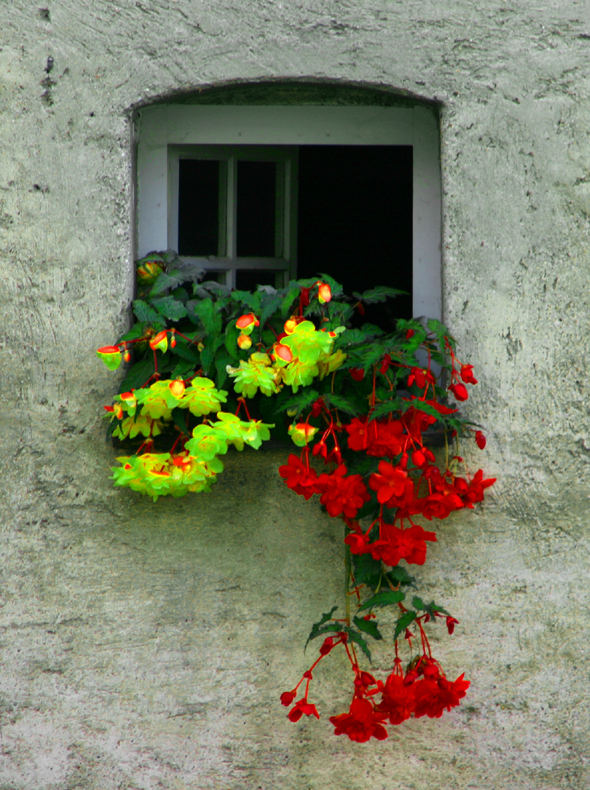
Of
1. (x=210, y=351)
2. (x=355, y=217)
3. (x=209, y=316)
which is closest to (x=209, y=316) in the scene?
(x=209, y=316)

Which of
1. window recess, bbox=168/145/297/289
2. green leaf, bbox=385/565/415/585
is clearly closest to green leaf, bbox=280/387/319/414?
green leaf, bbox=385/565/415/585

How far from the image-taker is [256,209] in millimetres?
3406

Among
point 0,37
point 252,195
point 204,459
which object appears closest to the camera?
point 204,459

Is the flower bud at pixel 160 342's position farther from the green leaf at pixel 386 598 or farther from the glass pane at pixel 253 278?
the green leaf at pixel 386 598

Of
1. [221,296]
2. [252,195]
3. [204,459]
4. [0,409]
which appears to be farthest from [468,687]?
[252,195]

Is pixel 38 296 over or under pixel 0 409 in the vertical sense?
over

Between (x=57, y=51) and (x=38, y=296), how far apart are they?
0.80 m

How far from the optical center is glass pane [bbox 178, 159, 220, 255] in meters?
3.18

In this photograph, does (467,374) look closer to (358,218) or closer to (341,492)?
(341,492)

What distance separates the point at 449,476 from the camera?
2.63m

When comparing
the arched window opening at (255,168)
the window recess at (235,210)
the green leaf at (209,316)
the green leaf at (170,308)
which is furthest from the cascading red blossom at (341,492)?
the window recess at (235,210)

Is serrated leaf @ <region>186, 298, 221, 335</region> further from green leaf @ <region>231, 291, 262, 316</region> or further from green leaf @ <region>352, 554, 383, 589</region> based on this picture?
green leaf @ <region>352, 554, 383, 589</region>

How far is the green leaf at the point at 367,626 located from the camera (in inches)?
102

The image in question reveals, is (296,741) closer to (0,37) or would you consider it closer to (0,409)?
(0,409)
